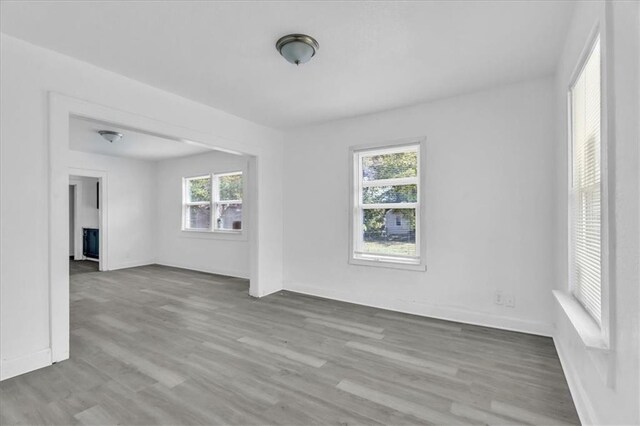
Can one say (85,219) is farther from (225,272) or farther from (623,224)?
(623,224)

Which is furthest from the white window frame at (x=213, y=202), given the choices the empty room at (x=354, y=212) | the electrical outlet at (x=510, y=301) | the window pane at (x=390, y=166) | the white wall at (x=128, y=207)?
the electrical outlet at (x=510, y=301)

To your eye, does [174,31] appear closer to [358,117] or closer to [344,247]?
[358,117]

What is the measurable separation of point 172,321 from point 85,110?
2358mm

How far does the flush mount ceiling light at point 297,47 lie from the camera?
239 cm

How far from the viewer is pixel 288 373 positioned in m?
2.44

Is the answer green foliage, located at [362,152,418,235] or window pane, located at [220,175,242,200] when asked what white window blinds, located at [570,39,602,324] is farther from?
window pane, located at [220,175,242,200]

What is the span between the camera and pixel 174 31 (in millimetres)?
2328

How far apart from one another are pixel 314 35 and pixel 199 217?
548 centimetres

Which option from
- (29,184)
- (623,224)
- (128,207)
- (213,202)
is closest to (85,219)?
(128,207)

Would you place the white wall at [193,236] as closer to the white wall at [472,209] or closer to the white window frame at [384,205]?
the white wall at [472,209]

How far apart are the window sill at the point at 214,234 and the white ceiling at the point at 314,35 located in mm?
3151

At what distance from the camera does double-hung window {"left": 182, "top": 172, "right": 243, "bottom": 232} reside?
632cm

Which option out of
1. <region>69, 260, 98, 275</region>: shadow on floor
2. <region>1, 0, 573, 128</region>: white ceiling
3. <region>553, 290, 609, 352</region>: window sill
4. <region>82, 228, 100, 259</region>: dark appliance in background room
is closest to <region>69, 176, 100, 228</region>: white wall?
<region>82, 228, 100, 259</region>: dark appliance in background room

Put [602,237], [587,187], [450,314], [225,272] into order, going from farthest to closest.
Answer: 1. [225,272]
2. [450,314]
3. [587,187]
4. [602,237]
